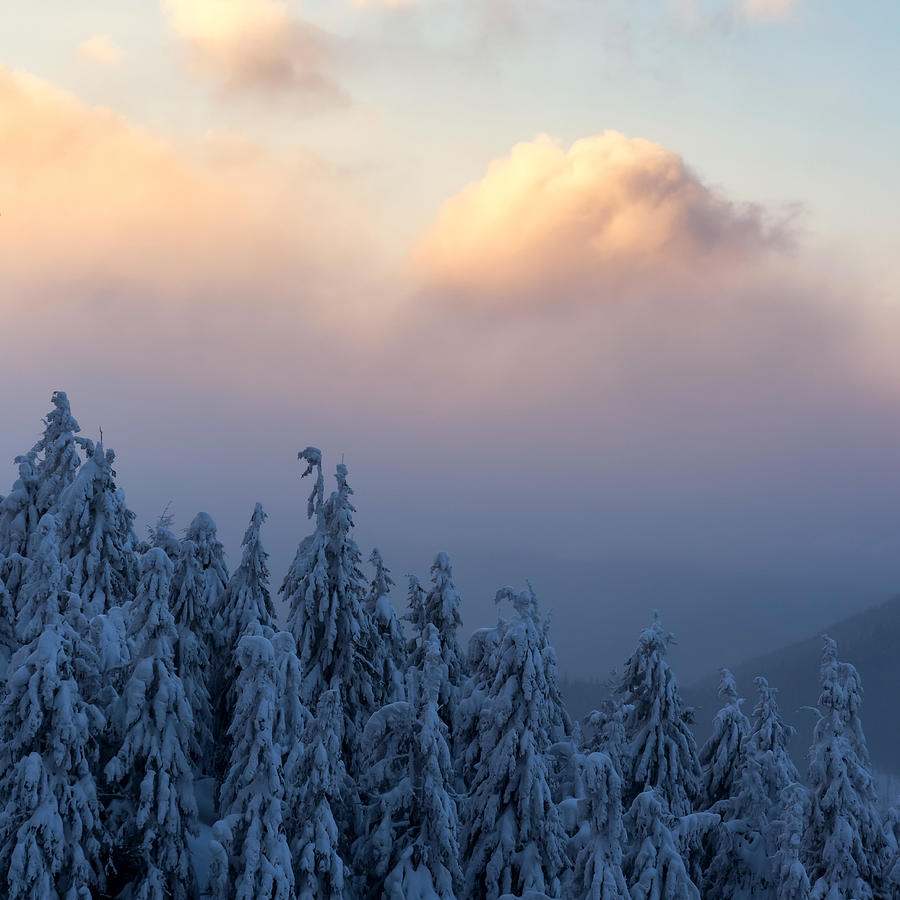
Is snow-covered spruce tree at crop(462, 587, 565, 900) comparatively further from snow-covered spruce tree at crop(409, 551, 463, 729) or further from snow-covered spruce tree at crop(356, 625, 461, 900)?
snow-covered spruce tree at crop(409, 551, 463, 729)

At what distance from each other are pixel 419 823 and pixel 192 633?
922cm

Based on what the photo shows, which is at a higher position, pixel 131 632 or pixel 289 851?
pixel 131 632

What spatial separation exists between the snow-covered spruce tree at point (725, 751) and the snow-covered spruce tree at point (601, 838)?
592 inches

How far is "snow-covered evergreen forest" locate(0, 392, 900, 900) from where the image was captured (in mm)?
21281

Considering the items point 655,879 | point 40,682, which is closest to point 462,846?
point 655,879

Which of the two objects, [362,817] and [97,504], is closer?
[362,817]

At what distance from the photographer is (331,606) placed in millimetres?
31953

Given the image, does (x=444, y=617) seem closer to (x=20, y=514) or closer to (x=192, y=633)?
(x=192, y=633)

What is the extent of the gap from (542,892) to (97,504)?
1990 centimetres

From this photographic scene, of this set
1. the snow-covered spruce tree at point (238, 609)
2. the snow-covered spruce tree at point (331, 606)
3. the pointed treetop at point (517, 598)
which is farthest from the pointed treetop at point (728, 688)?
the snow-covered spruce tree at point (238, 609)

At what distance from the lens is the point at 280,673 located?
23.7m

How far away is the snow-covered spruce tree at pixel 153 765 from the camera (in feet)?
74.0

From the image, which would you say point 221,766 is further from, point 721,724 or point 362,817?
point 721,724

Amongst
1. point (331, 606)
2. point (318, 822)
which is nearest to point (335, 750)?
point (318, 822)
